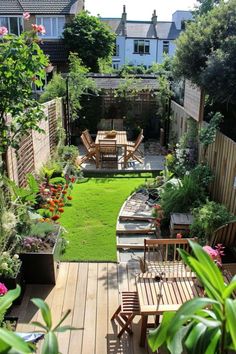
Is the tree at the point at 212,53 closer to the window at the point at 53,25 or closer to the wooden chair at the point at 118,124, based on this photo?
the wooden chair at the point at 118,124

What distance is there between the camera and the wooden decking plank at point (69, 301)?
3461mm

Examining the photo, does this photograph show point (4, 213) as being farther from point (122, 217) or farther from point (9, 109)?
point (122, 217)

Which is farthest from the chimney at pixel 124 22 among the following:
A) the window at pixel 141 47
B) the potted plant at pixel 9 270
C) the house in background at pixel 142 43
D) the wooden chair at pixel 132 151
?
the potted plant at pixel 9 270

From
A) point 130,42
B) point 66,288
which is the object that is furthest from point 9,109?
point 130,42

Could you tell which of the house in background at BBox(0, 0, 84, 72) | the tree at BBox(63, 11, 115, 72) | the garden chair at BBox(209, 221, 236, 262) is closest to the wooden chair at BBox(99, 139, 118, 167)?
the garden chair at BBox(209, 221, 236, 262)

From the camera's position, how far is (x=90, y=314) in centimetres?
391

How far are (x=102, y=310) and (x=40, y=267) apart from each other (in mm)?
1037

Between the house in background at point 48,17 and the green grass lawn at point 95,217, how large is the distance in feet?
42.4

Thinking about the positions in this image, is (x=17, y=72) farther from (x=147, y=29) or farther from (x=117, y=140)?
Result: (x=147, y=29)

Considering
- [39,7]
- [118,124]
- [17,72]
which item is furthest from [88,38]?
[17,72]

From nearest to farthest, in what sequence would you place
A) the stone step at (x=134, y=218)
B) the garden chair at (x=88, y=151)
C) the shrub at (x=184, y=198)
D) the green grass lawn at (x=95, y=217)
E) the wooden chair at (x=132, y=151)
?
the green grass lawn at (x=95, y=217), the shrub at (x=184, y=198), the stone step at (x=134, y=218), the wooden chair at (x=132, y=151), the garden chair at (x=88, y=151)

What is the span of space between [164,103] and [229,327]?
1138 centimetres

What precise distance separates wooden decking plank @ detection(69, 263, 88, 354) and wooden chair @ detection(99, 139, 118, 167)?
17.2 feet

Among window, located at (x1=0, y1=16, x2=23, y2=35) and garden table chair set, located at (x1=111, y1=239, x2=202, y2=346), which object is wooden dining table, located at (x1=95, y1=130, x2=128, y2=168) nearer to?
garden table chair set, located at (x1=111, y1=239, x2=202, y2=346)
